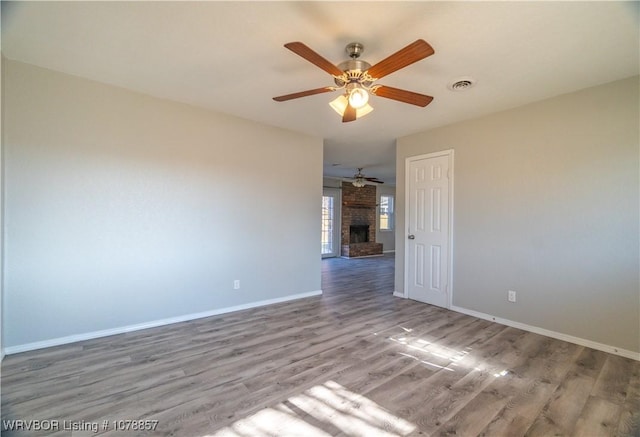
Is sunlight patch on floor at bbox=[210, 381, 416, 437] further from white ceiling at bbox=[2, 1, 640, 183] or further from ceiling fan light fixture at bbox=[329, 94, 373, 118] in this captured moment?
white ceiling at bbox=[2, 1, 640, 183]

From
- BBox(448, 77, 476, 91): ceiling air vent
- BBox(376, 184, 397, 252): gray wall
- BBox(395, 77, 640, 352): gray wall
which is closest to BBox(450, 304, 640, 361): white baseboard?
BBox(395, 77, 640, 352): gray wall

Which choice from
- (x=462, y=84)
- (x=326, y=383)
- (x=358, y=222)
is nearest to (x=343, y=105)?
(x=462, y=84)

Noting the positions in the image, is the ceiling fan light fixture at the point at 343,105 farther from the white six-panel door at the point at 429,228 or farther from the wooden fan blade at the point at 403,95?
the white six-panel door at the point at 429,228

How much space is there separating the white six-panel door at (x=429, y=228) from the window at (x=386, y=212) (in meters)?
5.86

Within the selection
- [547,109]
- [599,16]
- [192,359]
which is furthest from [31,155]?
[547,109]

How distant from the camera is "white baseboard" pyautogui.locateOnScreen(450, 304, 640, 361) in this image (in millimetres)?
2459

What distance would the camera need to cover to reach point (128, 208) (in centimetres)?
289

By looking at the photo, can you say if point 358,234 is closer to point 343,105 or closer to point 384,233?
point 384,233

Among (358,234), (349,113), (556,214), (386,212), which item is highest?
(349,113)

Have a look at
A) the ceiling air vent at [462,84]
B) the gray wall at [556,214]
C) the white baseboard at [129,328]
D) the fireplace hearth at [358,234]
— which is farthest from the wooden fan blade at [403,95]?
the fireplace hearth at [358,234]

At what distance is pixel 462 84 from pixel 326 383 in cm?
288

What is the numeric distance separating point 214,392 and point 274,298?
6.65 feet

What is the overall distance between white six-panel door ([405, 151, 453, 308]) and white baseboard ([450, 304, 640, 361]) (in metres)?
0.36

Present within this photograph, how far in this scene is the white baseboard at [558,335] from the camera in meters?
2.46
